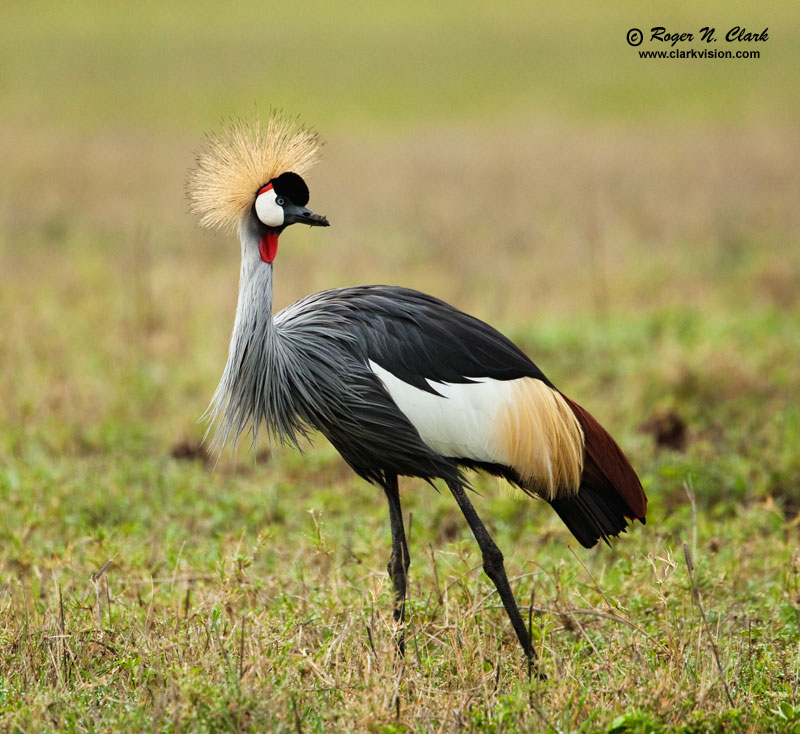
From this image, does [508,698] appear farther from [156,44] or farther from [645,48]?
[156,44]

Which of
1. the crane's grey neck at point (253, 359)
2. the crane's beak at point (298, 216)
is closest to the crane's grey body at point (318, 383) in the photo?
the crane's grey neck at point (253, 359)

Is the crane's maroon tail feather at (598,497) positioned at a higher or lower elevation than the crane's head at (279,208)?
lower

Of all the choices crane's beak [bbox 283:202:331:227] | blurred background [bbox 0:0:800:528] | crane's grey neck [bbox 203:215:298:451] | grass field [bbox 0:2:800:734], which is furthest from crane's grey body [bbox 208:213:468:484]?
blurred background [bbox 0:0:800:528]

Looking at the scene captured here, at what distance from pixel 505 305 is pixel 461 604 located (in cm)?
484

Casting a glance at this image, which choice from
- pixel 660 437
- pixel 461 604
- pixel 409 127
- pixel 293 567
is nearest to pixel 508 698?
pixel 461 604

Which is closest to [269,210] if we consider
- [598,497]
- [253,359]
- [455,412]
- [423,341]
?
[253,359]

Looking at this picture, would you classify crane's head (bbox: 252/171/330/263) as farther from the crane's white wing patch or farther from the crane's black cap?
the crane's white wing patch

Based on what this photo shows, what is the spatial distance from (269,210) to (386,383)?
2.09 feet

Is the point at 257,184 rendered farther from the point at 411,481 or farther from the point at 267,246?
the point at 411,481

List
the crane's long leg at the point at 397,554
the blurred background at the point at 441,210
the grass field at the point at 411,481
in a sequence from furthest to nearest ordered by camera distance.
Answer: the blurred background at the point at 441,210 → the crane's long leg at the point at 397,554 → the grass field at the point at 411,481

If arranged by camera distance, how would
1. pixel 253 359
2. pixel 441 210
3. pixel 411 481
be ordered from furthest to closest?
pixel 441 210 → pixel 411 481 → pixel 253 359

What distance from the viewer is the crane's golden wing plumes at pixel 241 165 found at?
3.29 metres

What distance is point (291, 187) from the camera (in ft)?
10.7

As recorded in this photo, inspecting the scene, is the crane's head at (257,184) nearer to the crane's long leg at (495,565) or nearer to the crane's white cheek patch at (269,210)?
the crane's white cheek patch at (269,210)
